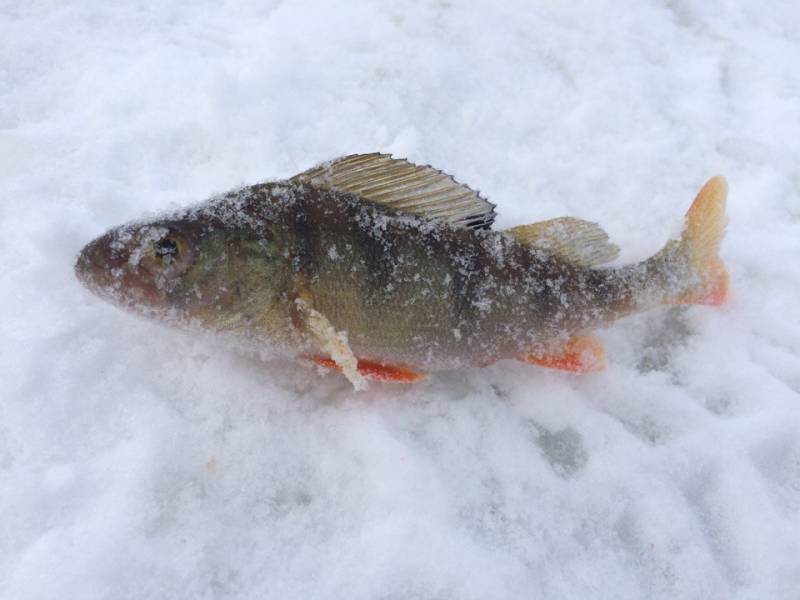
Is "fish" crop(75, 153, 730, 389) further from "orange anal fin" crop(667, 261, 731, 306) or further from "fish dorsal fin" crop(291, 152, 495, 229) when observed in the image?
"orange anal fin" crop(667, 261, 731, 306)

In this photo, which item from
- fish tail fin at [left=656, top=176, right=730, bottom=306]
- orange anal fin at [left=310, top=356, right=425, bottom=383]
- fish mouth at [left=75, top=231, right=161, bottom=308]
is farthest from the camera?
fish tail fin at [left=656, top=176, right=730, bottom=306]

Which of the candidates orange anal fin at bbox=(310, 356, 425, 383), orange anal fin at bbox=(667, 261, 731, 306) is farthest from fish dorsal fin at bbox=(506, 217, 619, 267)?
orange anal fin at bbox=(310, 356, 425, 383)

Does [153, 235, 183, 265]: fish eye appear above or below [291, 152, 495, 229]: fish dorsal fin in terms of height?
below

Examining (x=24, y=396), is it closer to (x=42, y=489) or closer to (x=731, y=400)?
(x=42, y=489)

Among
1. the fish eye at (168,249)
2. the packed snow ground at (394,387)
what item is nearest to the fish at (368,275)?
the fish eye at (168,249)

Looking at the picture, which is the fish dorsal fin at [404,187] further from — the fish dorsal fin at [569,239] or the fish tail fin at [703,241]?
the fish tail fin at [703,241]

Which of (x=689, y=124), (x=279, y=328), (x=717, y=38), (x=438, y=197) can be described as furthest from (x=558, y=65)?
(x=279, y=328)

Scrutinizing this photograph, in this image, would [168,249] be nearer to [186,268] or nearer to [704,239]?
[186,268]
